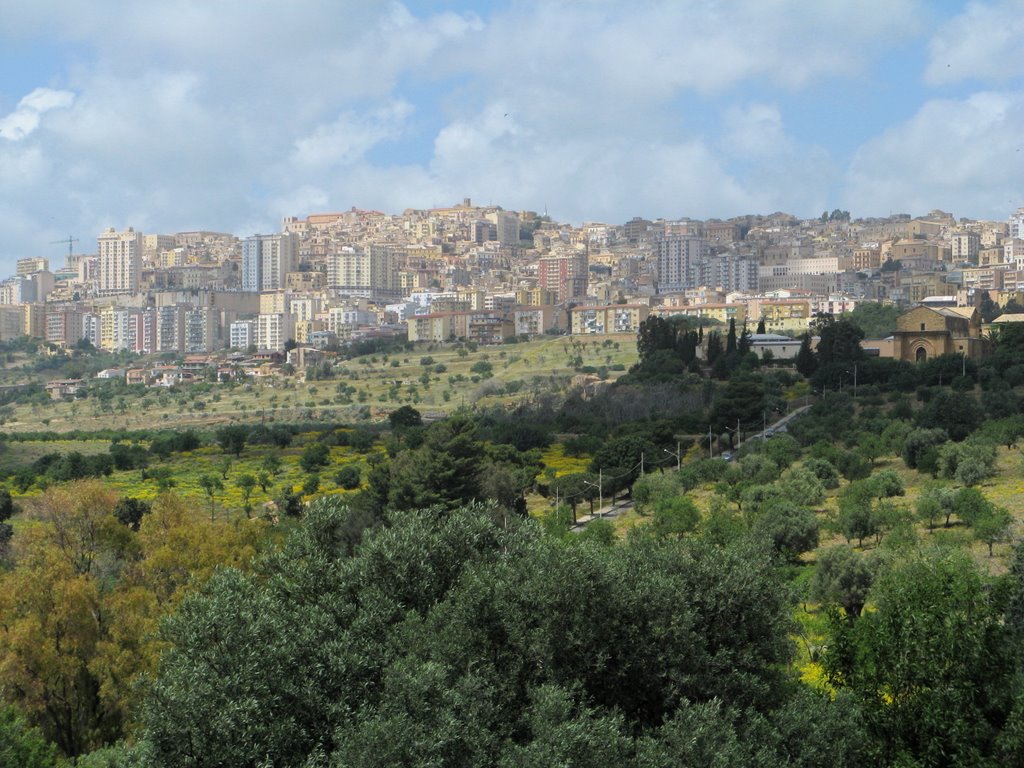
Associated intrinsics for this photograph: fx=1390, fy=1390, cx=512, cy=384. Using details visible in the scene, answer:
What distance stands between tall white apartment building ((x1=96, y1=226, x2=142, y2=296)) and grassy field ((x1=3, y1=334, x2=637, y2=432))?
59.3 meters

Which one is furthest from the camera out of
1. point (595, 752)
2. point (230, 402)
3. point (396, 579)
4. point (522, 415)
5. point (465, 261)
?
point (465, 261)

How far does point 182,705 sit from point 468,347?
71.0 m

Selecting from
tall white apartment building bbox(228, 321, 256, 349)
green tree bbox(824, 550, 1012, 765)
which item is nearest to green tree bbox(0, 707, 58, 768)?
green tree bbox(824, 550, 1012, 765)

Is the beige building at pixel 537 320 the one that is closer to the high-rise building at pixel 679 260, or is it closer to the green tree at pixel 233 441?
the high-rise building at pixel 679 260

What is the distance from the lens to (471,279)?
13362 cm

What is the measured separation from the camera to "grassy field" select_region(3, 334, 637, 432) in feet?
203

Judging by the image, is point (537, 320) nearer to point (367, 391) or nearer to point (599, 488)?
point (367, 391)

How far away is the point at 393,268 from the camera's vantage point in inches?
5251

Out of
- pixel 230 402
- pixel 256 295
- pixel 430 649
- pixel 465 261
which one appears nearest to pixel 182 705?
pixel 430 649

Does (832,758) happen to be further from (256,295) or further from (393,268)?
(393,268)

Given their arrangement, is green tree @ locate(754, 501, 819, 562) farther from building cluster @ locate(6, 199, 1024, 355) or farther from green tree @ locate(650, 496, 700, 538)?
building cluster @ locate(6, 199, 1024, 355)

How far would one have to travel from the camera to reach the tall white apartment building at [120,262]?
137625 millimetres

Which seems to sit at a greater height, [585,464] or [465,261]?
[465,261]

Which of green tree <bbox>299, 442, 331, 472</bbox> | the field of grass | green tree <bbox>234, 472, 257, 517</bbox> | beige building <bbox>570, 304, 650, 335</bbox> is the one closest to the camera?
green tree <bbox>234, 472, 257, 517</bbox>
